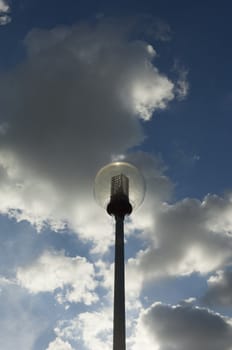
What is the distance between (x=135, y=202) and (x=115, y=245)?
3522mm

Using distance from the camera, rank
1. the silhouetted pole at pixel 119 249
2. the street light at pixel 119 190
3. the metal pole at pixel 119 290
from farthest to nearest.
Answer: the street light at pixel 119 190, the silhouetted pole at pixel 119 249, the metal pole at pixel 119 290

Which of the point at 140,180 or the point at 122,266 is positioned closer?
the point at 122,266

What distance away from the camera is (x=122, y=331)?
81.4ft

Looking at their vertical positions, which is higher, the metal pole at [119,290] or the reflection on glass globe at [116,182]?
the reflection on glass globe at [116,182]

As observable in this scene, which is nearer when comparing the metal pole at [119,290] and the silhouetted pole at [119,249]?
the metal pole at [119,290]

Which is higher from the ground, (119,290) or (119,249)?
(119,249)

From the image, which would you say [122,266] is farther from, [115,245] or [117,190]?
[117,190]

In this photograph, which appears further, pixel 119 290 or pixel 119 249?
pixel 119 249

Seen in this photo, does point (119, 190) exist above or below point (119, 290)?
above

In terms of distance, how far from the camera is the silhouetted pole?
2475cm

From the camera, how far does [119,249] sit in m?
28.3

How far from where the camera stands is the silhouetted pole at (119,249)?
2475 centimetres

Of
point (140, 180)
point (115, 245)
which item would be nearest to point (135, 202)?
point (140, 180)

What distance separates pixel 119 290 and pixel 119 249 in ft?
8.59
